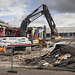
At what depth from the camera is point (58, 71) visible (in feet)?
25.6

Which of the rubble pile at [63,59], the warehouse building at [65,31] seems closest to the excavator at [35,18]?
the rubble pile at [63,59]

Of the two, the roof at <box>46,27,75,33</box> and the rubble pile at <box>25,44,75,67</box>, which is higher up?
the roof at <box>46,27,75,33</box>

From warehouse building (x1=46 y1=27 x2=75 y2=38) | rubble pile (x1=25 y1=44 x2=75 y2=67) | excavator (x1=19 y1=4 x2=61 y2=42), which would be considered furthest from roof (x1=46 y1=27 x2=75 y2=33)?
rubble pile (x1=25 y1=44 x2=75 y2=67)

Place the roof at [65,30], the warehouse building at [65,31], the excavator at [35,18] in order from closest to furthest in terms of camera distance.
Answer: the excavator at [35,18] → the warehouse building at [65,31] → the roof at [65,30]

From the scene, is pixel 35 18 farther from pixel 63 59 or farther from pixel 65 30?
pixel 65 30

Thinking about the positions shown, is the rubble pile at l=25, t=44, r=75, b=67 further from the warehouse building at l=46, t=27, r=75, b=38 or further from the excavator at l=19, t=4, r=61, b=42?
the warehouse building at l=46, t=27, r=75, b=38

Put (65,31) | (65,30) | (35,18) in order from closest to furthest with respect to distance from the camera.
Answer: (35,18), (65,31), (65,30)

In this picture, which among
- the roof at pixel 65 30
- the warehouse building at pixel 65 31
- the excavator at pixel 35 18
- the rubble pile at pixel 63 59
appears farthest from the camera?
the roof at pixel 65 30

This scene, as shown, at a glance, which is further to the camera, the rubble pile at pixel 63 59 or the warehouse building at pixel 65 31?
the warehouse building at pixel 65 31

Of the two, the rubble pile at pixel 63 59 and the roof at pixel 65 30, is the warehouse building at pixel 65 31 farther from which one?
the rubble pile at pixel 63 59

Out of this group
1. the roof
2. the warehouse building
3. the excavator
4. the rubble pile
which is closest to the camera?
the rubble pile

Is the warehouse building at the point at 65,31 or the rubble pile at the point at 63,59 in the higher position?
the warehouse building at the point at 65,31

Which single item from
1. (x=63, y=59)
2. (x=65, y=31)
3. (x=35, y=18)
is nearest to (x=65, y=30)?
(x=65, y=31)

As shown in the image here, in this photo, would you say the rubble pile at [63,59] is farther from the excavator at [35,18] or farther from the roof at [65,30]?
the roof at [65,30]
